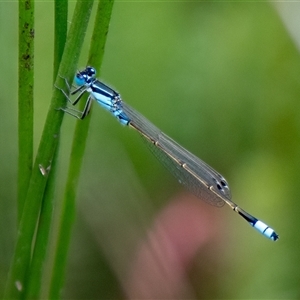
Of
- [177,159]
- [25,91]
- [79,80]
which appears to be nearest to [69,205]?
[25,91]

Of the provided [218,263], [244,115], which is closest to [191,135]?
[244,115]

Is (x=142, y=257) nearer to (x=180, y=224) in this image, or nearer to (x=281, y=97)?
(x=180, y=224)

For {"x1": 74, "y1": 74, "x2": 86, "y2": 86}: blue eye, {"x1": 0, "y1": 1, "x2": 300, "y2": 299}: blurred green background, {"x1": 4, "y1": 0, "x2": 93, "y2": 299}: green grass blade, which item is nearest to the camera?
{"x1": 4, "y1": 0, "x2": 93, "y2": 299}: green grass blade

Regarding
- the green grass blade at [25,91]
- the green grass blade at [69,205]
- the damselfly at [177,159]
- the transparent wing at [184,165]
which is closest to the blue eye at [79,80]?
the damselfly at [177,159]

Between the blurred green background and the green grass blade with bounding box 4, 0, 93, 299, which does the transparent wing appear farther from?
the green grass blade with bounding box 4, 0, 93, 299

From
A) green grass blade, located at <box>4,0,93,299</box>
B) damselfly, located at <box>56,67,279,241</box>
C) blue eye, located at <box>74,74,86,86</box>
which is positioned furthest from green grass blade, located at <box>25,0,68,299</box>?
damselfly, located at <box>56,67,279,241</box>

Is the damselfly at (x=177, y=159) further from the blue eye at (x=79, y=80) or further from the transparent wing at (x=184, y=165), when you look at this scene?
the blue eye at (x=79, y=80)
